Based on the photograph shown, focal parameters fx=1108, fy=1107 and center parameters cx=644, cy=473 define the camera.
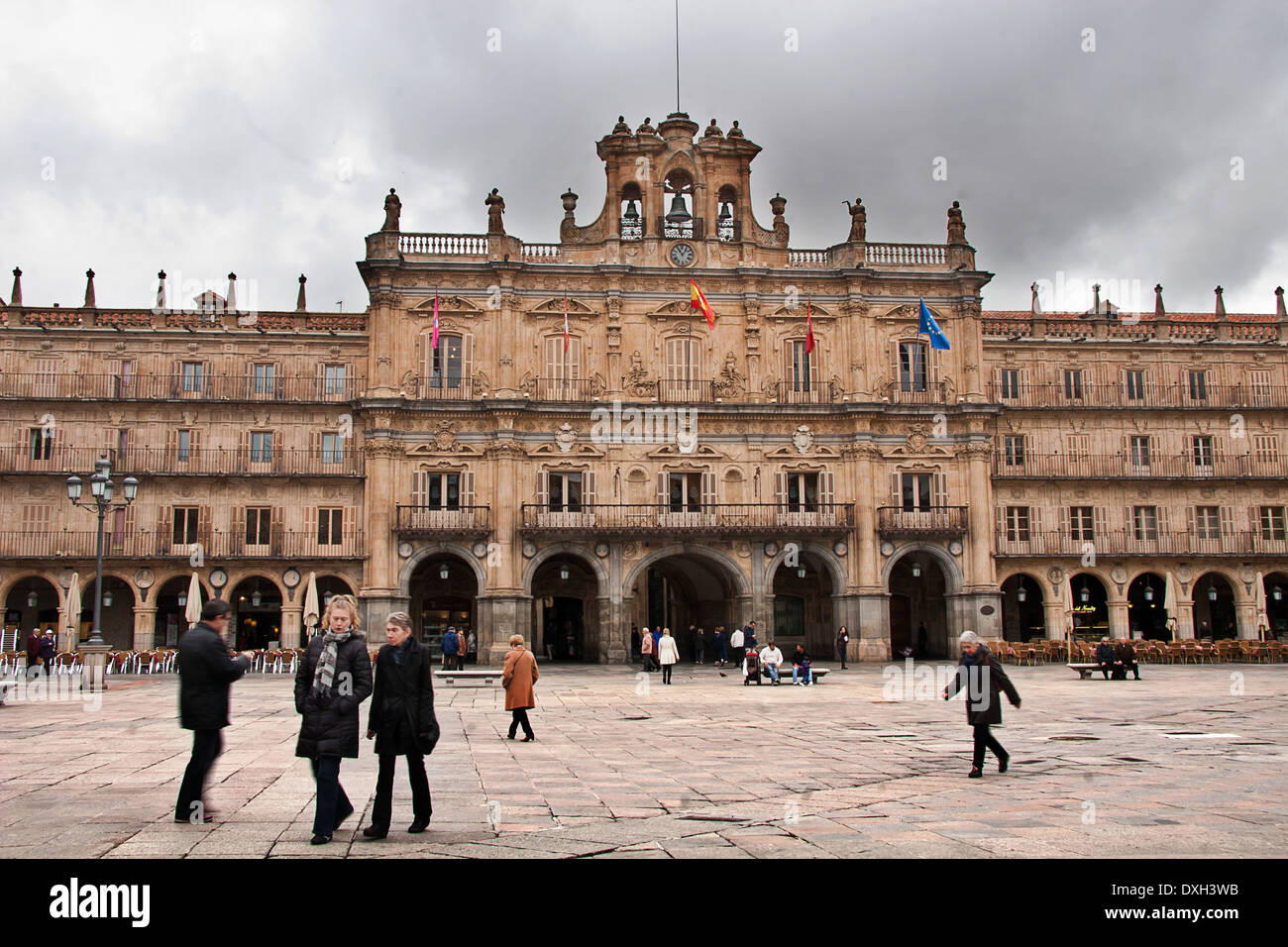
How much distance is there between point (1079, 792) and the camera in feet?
33.9

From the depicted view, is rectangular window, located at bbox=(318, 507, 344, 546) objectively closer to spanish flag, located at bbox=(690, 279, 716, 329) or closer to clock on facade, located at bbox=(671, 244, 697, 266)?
spanish flag, located at bbox=(690, 279, 716, 329)

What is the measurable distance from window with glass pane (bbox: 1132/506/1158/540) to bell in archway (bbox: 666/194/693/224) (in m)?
21.5

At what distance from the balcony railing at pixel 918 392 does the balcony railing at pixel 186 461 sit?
20154 mm

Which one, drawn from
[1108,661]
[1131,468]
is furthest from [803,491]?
[1108,661]

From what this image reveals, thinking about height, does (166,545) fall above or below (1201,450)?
below

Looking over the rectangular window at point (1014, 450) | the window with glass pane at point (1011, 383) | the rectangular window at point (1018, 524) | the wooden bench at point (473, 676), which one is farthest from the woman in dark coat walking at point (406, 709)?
the window with glass pane at point (1011, 383)

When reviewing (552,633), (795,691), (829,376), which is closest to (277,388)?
(552,633)

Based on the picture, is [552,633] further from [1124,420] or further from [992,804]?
[992,804]

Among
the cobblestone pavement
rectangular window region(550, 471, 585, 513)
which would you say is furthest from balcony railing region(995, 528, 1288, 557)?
the cobblestone pavement

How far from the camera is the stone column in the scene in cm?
3900

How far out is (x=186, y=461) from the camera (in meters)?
40.9

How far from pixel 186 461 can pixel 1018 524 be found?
32.0 metres

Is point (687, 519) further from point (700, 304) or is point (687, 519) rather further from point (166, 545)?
point (166, 545)

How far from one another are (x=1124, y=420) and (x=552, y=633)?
81.4 feet
